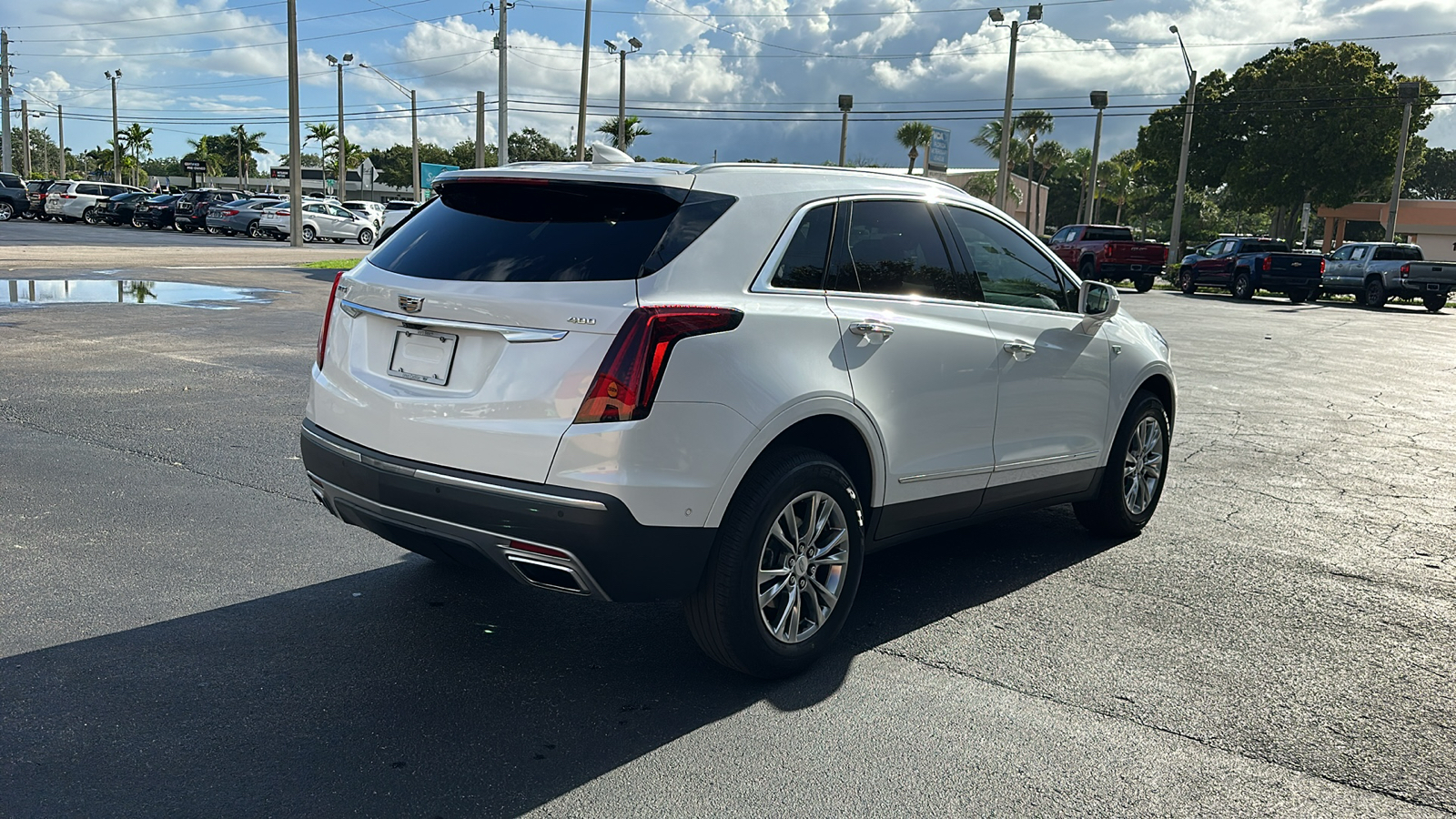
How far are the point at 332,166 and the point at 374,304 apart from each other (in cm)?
13278

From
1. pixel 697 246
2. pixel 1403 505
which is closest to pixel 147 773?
pixel 697 246

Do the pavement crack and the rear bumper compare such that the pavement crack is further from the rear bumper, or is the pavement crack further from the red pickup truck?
the red pickup truck

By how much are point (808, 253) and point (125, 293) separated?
1589 cm

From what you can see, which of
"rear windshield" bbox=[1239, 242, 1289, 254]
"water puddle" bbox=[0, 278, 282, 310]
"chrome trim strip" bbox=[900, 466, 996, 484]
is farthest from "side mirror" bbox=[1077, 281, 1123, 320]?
"rear windshield" bbox=[1239, 242, 1289, 254]

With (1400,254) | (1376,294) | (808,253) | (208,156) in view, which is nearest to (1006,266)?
(808,253)

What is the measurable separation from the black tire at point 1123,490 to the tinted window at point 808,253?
2.45 m

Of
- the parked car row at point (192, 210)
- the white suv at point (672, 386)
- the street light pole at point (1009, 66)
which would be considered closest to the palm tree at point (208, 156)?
the parked car row at point (192, 210)

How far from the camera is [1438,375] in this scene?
14336mm

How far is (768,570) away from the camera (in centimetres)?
391

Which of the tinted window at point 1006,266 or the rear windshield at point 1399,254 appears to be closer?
the tinted window at point 1006,266

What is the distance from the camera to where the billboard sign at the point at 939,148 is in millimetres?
73688

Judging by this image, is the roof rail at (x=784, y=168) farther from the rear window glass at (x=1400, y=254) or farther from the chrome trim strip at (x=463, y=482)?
the rear window glass at (x=1400, y=254)

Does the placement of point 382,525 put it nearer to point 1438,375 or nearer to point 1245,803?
point 1245,803

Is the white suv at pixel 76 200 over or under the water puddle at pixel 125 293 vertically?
over
